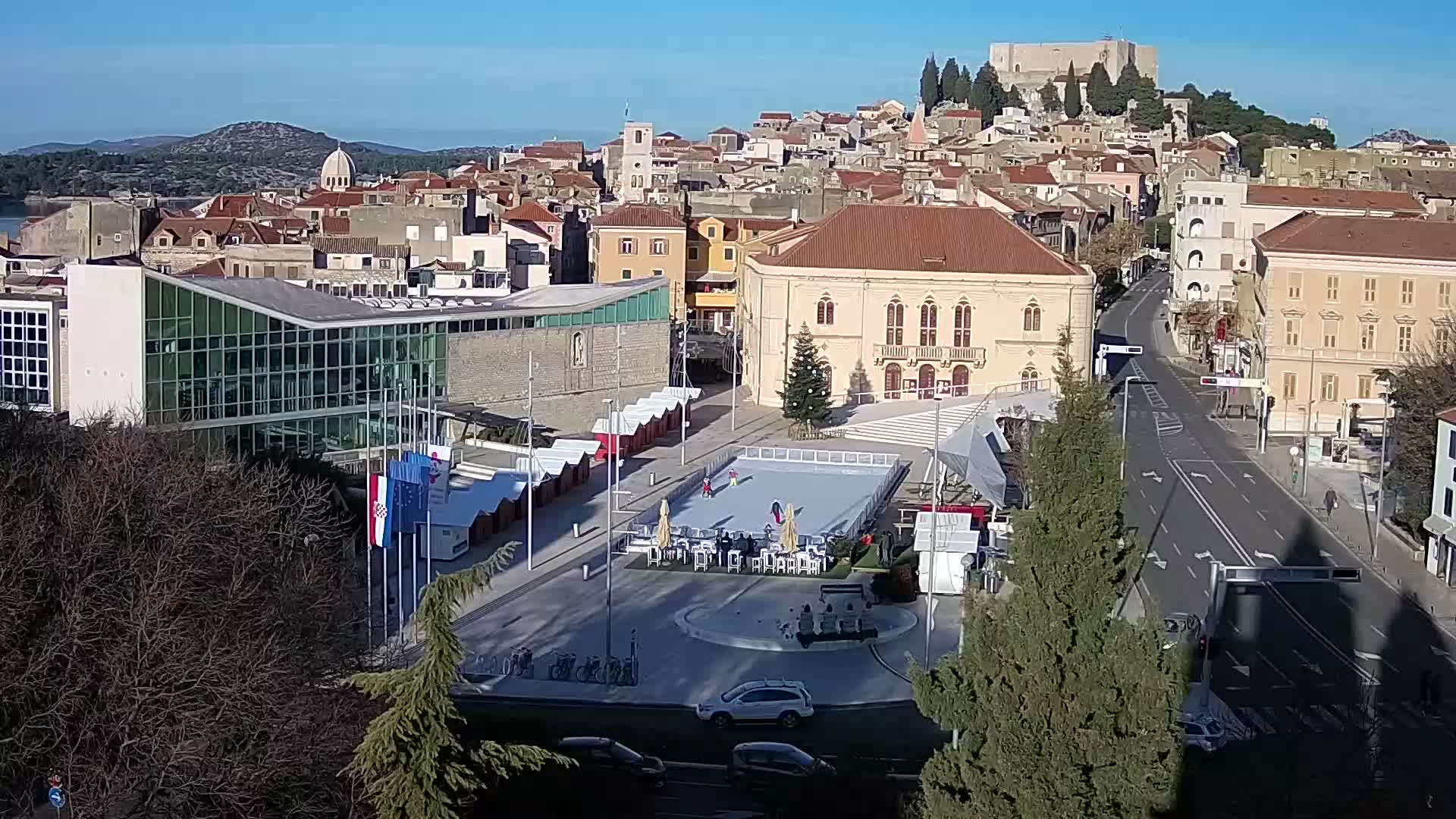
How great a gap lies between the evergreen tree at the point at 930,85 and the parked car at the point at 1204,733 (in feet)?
313

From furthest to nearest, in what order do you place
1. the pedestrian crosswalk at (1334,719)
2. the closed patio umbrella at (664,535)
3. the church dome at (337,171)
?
1. the church dome at (337,171)
2. the closed patio umbrella at (664,535)
3. the pedestrian crosswalk at (1334,719)

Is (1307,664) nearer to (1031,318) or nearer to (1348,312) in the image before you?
(1348,312)

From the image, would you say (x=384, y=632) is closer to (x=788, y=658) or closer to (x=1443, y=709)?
(x=788, y=658)

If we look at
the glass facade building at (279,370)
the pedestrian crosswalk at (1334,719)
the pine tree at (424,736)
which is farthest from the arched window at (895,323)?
the pine tree at (424,736)

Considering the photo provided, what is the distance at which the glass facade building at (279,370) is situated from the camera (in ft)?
81.1

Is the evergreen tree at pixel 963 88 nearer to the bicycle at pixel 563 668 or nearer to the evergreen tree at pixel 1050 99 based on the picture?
the evergreen tree at pixel 1050 99

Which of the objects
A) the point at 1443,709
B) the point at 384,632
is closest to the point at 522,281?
the point at 384,632

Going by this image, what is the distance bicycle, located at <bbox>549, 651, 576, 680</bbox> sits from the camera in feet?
59.5

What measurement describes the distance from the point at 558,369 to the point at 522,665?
570 inches

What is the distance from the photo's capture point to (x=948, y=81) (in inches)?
4392

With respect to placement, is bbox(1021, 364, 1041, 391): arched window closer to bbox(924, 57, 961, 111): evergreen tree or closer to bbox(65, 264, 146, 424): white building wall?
bbox(65, 264, 146, 424): white building wall

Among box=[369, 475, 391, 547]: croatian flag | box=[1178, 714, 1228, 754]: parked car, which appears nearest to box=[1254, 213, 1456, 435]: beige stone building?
box=[1178, 714, 1228, 754]: parked car

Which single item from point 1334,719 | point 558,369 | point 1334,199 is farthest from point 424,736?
point 1334,199

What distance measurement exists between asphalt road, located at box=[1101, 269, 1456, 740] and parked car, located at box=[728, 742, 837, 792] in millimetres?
3986
